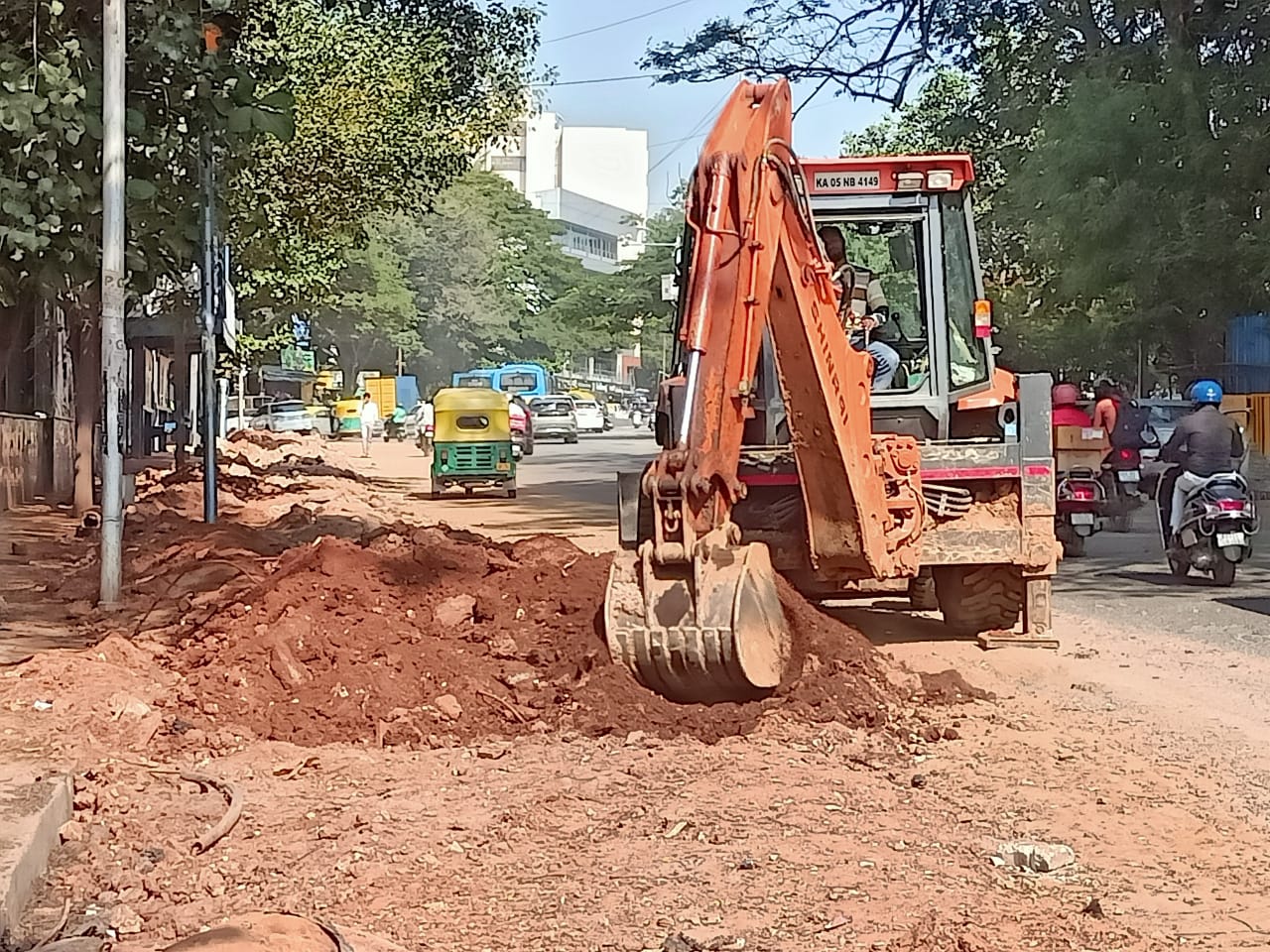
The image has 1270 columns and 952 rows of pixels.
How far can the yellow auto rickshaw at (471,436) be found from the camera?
26203 millimetres

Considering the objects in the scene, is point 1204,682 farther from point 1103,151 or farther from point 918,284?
point 1103,151

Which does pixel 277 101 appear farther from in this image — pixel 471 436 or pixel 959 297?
pixel 471 436

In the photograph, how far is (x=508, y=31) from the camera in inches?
1059

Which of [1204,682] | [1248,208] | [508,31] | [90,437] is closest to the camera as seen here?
[1204,682]

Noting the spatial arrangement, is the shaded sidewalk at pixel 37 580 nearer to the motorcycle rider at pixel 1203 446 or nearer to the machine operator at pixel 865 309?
the machine operator at pixel 865 309

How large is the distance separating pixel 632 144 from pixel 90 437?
14187 centimetres

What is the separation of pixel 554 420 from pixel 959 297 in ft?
149

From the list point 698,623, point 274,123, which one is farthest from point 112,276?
point 698,623

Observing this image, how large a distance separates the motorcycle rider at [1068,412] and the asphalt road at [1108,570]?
4.51 feet

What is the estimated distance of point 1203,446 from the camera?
13875 mm

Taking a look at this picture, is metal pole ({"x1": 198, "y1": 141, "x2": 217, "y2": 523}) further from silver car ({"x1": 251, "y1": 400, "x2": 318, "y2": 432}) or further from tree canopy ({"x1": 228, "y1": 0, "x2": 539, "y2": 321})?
silver car ({"x1": 251, "y1": 400, "x2": 318, "y2": 432})

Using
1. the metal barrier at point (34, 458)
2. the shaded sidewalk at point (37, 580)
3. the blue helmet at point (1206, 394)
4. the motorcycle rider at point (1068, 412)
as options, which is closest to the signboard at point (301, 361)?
the metal barrier at point (34, 458)

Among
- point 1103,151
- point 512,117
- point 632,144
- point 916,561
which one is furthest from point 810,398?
point 632,144

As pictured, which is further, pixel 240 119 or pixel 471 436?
pixel 471 436
